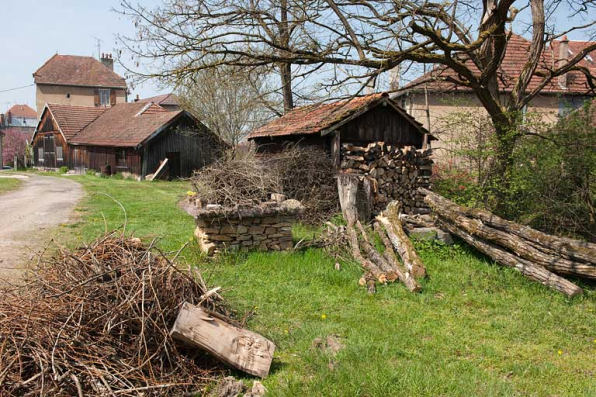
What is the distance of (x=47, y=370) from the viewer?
3.83 m

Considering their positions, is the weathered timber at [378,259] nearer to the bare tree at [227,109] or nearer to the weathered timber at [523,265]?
the weathered timber at [523,265]

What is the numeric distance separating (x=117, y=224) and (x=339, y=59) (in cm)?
626

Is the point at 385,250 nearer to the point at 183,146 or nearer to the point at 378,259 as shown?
the point at 378,259

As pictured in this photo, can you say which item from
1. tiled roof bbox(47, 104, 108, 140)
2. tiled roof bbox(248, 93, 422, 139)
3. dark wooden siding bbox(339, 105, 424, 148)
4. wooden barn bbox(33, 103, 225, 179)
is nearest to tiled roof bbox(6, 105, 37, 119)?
wooden barn bbox(33, 103, 225, 179)

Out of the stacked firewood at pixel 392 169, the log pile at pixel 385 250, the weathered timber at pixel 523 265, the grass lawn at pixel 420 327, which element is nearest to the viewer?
the grass lawn at pixel 420 327

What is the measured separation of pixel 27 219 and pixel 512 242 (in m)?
11.1

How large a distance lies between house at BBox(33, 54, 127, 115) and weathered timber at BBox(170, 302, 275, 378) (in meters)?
51.5

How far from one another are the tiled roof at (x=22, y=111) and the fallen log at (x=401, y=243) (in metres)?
103

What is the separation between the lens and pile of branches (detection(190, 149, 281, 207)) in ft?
27.3

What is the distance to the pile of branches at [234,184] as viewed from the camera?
8312 mm

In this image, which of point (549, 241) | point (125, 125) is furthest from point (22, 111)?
point (549, 241)

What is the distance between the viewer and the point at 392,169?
12539 millimetres

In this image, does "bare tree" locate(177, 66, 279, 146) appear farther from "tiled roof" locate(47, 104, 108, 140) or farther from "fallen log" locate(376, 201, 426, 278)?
"tiled roof" locate(47, 104, 108, 140)

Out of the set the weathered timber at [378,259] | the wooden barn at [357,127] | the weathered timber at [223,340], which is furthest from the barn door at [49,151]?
the weathered timber at [223,340]
